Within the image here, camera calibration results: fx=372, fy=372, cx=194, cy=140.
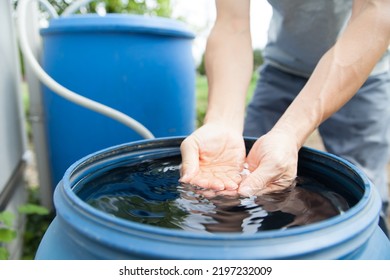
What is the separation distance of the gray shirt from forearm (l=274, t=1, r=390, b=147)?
38cm

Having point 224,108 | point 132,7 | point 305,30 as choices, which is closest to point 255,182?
point 224,108

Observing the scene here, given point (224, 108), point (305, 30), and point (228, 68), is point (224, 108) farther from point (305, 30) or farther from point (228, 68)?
point (305, 30)

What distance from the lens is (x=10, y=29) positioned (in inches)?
68.9

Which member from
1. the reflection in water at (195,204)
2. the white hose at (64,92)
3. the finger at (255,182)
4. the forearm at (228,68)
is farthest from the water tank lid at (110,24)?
the finger at (255,182)

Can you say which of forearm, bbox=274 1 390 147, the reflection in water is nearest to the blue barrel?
the reflection in water

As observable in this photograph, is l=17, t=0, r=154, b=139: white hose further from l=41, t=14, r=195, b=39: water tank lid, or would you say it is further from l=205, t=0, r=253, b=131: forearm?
l=205, t=0, r=253, b=131: forearm

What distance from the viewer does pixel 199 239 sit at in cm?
51

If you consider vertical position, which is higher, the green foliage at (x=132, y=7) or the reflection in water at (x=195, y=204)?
the green foliage at (x=132, y=7)

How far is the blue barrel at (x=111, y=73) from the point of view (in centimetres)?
152

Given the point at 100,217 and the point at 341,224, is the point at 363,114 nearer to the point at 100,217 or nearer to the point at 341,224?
the point at 341,224

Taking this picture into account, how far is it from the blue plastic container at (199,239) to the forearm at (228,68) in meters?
0.47

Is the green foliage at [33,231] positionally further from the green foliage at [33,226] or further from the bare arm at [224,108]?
the bare arm at [224,108]

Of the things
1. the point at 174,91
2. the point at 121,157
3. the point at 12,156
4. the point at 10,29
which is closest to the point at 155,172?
the point at 121,157
